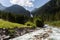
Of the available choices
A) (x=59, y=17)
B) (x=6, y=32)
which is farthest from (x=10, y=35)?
(x=59, y=17)

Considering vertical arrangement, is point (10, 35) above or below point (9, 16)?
below

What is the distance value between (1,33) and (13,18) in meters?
62.3

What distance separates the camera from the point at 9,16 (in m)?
105

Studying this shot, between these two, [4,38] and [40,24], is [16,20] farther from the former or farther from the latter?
[4,38]

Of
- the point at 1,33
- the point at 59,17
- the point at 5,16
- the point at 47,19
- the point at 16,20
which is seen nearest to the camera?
the point at 1,33

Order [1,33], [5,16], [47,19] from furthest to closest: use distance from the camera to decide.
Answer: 1. [47,19]
2. [5,16]
3. [1,33]

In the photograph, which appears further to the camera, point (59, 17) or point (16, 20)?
point (59, 17)

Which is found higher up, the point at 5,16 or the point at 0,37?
the point at 5,16

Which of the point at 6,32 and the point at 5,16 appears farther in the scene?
the point at 5,16

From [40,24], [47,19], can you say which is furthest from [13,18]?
[47,19]

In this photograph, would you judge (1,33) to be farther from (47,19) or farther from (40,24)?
(47,19)

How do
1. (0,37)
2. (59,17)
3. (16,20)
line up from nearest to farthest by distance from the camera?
(0,37), (16,20), (59,17)

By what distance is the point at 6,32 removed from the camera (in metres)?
40.6

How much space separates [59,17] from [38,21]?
218ft
